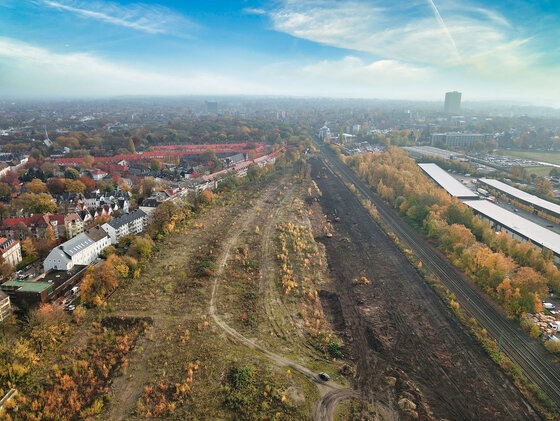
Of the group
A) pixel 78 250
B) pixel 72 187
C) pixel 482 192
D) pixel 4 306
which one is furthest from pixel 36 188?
pixel 482 192

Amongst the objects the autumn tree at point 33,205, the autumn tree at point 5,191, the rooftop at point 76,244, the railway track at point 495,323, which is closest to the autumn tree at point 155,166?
the autumn tree at point 5,191

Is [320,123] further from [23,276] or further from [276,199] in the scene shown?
→ [23,276]

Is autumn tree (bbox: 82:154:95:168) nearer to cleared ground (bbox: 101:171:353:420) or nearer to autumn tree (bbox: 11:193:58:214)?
autumn tree (bbox: 11:193:58:214)

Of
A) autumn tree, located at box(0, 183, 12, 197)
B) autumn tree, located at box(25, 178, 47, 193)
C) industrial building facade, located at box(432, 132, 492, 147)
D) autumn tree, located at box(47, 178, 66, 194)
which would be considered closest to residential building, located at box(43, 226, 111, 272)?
autumn tree, located at box(47, 178, 66, 194)

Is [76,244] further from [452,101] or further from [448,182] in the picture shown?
[452,101]

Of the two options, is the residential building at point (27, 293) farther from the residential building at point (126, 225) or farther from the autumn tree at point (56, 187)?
the autumn tree at point (56, 187)

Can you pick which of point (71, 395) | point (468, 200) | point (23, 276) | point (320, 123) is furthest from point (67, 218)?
point (320, 123)

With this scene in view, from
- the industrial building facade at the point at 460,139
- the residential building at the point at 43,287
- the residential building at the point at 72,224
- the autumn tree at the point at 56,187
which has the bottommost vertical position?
the residential building at the point at 43,287
